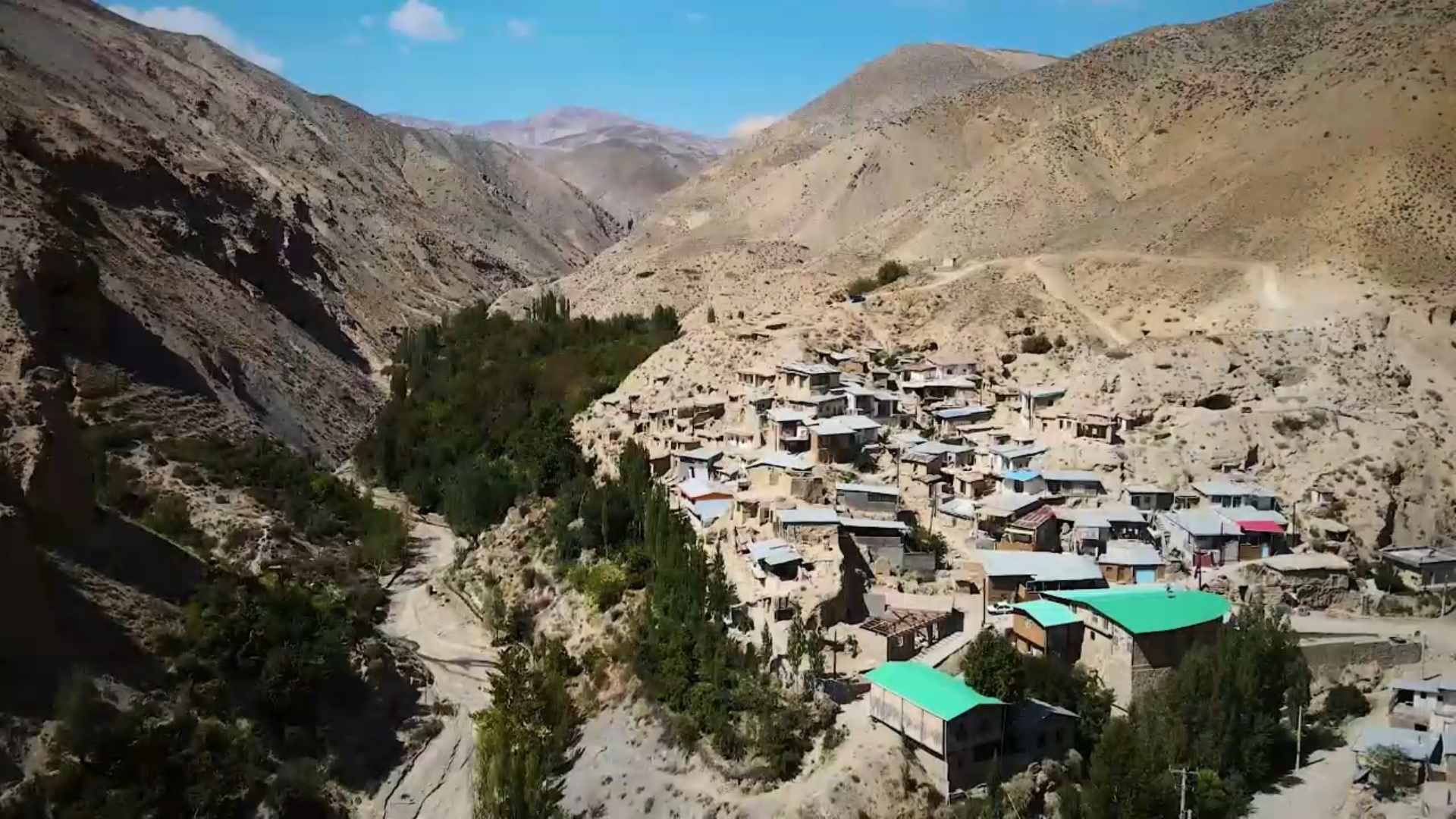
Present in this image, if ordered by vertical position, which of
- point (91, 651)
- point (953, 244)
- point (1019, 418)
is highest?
point (953, 244)

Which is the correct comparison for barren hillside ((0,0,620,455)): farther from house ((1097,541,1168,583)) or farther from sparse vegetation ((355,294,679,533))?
house ((1097,541,1168,583))

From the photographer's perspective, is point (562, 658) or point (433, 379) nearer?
point (562, 658)

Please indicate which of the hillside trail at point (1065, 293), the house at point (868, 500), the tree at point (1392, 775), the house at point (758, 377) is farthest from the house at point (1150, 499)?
the house at point (758, 377)

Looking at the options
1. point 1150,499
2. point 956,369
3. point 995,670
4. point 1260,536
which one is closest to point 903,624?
point 995,670

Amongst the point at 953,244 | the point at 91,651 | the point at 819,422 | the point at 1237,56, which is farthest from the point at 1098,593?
the point at 1237,56

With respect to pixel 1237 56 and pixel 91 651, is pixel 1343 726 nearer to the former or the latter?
pixel 91 651

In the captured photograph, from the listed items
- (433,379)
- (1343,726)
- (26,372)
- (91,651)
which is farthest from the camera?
(433,379)

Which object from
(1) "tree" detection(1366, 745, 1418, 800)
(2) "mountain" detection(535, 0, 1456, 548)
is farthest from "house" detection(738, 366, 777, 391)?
(1) "tree" detection(1366, 745, 1418, 800)
